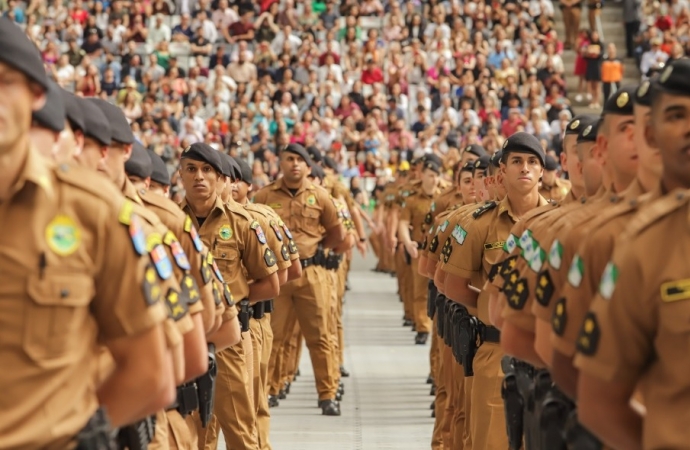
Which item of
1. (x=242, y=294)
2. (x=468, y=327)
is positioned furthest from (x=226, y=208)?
(x=468, y=327)

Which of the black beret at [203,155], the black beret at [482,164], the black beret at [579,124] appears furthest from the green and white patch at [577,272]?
the black beret at [482,164]

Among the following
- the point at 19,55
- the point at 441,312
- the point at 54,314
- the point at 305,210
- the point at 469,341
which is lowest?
the point at 441,312

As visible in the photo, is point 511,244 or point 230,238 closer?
point 511,244

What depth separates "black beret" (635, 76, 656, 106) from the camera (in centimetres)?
429

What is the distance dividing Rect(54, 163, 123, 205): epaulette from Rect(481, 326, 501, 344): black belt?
4.73 m

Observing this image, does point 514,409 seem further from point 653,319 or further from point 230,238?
point 230,238

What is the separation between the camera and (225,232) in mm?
9516

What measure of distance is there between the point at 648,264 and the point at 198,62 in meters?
28.4

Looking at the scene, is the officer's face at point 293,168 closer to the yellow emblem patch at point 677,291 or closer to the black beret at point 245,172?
the black beret at point 245,172

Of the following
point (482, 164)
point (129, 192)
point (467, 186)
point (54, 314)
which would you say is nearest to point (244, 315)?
point (129, 192)

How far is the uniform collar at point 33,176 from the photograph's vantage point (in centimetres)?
378

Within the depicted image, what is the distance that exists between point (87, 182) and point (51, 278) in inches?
12.0

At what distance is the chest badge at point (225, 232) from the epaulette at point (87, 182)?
5.45 m

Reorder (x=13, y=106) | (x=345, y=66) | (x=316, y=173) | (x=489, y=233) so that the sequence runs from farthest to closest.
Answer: (x=345, y=66) → (x=316, y=173) → (x=489, y=233) → (x=13, y=106)
